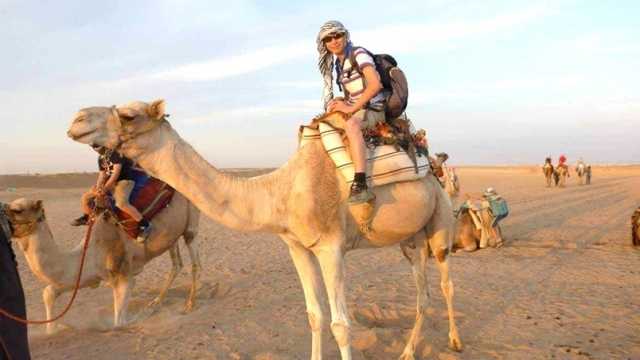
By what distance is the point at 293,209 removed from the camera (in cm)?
407

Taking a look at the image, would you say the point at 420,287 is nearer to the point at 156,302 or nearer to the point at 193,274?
the point at 193,274

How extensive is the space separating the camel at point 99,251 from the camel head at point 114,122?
287 cm

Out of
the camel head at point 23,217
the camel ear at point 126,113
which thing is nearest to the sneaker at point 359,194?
the camel ear at point 126,113

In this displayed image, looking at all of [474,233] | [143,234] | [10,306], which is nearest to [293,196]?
[10,306]

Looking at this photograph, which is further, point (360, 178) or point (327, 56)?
point (327, 56)

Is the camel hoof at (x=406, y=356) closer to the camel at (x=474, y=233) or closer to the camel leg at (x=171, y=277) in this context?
the camel leg at (x=171, y=277)

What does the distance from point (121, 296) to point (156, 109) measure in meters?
4.14

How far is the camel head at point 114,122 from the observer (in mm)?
3320

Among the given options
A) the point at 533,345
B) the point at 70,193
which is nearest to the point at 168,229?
the point at 533,345

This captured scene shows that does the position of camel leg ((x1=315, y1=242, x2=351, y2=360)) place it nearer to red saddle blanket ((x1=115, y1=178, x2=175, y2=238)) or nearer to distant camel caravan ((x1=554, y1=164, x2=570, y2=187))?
red saddle blanket ((x1=115, y1=178, x2=175, y2=238))

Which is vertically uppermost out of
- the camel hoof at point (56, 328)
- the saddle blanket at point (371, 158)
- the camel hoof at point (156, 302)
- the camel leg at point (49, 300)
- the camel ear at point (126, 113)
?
the camel ear at point (126, 113)

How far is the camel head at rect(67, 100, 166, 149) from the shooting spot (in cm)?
332

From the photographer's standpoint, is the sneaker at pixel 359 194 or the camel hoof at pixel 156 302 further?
the camel hoof at pixel 156 302

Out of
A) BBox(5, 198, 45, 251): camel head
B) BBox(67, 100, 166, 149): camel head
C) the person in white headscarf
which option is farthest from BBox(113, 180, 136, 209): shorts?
BBox(67, 100, 166, 149): camel head
